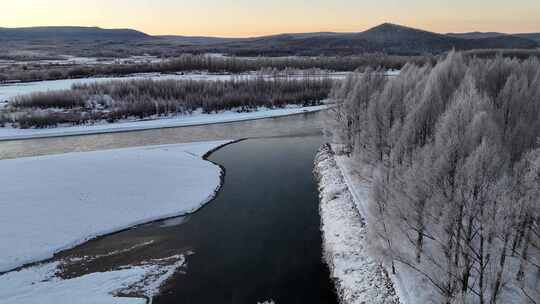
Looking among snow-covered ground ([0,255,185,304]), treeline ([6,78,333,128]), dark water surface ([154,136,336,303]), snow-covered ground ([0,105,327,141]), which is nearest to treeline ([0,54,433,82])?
treeline ([6,78,333,128])

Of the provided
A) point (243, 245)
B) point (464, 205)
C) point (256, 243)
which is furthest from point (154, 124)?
point (464, 205)

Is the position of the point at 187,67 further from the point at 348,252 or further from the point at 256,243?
the point at 348,252

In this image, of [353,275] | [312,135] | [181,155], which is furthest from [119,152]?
[353,275]

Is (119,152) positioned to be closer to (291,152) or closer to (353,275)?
(291,152)

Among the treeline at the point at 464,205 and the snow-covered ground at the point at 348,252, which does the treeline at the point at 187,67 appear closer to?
the snow-covered ground at the point at 348,252

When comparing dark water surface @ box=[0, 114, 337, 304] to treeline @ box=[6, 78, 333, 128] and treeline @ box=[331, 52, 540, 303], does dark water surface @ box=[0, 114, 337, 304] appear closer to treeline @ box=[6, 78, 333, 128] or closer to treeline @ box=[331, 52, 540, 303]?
treeline @ box=[331, 52, 540, 303]

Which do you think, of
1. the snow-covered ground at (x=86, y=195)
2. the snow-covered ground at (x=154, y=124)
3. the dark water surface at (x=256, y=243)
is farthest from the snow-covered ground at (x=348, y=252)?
the snow-covered ground at (x=154, y=124)
